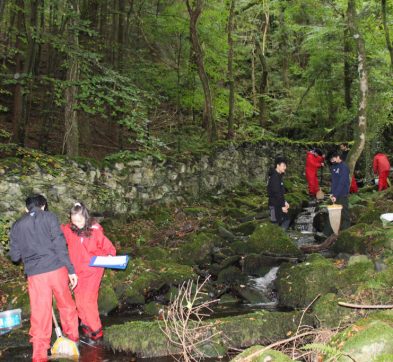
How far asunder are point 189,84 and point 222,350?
41.5 ft

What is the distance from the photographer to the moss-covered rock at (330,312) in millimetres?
6305

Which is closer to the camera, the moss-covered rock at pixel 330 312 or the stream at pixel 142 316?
the stream at pixel 142 316

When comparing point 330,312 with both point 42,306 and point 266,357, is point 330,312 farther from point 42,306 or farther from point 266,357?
point 42,306

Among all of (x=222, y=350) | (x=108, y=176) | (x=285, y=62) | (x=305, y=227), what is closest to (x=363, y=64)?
(x=305, y=227)

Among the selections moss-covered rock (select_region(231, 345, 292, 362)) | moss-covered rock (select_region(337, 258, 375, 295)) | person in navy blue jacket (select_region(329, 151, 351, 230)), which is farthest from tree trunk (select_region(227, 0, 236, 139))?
moss-covered rock (select_region(231, 345, 292, 362))

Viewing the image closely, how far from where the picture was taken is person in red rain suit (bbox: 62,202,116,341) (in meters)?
6.11

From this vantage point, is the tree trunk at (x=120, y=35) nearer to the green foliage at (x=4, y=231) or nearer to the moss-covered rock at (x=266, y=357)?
the green foliage at (x=4, y=231)

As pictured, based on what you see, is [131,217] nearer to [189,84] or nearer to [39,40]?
[39,40]

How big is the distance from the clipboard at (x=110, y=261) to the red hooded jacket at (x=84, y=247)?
129 mm

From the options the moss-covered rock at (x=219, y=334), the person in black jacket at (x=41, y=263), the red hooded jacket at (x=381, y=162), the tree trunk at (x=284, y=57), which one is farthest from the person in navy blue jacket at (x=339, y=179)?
the tree trunk at (x=284, y=57)

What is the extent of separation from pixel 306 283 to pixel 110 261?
377 centimetres

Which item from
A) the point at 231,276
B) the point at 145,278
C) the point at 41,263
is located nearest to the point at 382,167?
the point at 231,276

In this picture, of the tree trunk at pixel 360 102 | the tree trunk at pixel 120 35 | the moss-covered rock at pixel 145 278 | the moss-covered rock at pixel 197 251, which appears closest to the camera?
the moss-covered rock at pixel 145 278

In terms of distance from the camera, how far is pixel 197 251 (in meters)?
10.4
